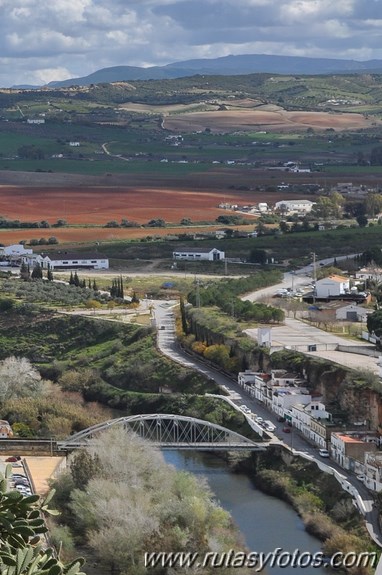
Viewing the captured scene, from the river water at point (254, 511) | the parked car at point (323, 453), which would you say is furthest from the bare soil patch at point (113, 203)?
the parked car at point (323, 453)

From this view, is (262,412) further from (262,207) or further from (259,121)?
(259,121)

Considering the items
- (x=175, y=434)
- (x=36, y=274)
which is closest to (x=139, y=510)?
(x=175, y=434)

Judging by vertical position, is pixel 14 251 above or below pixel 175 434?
below

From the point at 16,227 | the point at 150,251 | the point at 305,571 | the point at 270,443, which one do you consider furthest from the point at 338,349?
the point at 16,227

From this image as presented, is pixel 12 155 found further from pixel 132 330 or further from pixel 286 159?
pixel 132 330

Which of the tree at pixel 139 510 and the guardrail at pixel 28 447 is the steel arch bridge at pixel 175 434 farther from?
the tree at pixel 139 510

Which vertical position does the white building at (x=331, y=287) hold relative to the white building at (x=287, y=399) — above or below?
below

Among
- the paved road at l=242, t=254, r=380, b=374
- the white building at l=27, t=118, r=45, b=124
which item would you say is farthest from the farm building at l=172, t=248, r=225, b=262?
the white building at l=27, t=118, r=45, b=124
